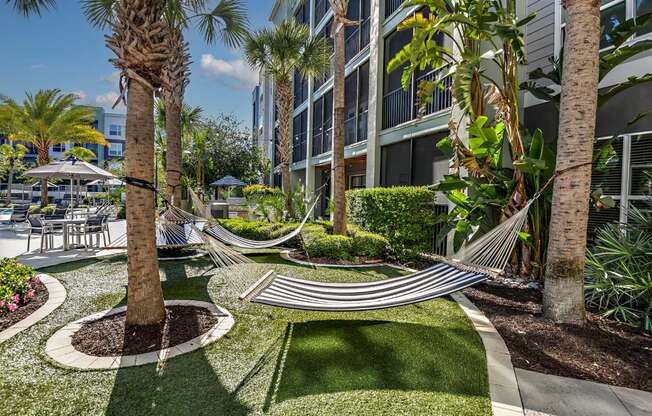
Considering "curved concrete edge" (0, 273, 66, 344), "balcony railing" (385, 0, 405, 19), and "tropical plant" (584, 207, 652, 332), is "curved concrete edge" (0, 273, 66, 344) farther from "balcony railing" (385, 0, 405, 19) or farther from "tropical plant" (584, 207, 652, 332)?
"balcony railing" (385, 0, 405, 19)

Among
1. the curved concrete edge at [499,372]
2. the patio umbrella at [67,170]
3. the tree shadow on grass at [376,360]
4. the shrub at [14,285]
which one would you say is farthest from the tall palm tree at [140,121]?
the patio umbrella at [67,170]

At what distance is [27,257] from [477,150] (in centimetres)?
1005

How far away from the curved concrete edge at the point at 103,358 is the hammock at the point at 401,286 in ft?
2.03

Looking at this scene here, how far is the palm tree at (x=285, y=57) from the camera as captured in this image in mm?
12383

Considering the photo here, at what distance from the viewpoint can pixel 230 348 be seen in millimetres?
3314

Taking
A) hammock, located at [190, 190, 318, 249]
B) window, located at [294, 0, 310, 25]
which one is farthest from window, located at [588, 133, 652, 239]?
window, located at [294, 0, 310, 25]

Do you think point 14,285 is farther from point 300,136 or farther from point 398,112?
point 300,136

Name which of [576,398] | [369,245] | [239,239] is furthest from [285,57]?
[576,398]

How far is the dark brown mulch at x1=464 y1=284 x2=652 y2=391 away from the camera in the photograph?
2.89 metres

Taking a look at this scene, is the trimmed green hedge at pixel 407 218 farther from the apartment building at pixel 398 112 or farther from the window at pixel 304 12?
the window at pixel 304 12

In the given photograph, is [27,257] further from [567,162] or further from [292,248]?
[567,162]

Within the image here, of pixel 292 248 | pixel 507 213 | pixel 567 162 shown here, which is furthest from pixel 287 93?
pixel 567 162

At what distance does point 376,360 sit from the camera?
10.2ft

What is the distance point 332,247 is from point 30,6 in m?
6.23
